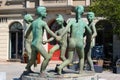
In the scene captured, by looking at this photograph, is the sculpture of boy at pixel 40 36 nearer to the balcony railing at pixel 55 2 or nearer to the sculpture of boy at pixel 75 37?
the sculpture of boy at pixel 75 37

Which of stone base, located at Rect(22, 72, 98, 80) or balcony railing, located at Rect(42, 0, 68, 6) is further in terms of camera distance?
balcony railing, located at Rect(42, 0, 68, 6)

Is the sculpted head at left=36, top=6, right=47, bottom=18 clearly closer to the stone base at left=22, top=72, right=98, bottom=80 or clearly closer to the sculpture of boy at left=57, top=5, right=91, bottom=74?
the sculpture of boy at left=57, top=5, right=91, bottom=74

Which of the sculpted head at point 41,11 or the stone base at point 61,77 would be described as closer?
the stone base at point 61,77

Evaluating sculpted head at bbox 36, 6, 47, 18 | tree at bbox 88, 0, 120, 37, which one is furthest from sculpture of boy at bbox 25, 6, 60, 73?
tree at bbox 88, 0, 120, 37

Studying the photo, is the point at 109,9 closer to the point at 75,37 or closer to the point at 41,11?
the point at 75,37

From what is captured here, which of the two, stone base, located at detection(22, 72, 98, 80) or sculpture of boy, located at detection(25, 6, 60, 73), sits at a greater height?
sculpture of boy, located at detection(25, 6, 60, 73)

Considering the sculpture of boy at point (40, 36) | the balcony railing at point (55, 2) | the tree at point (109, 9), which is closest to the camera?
the sculpture of boy at point (40, 36)

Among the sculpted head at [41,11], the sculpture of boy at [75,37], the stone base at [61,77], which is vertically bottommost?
the stone base at [61,77]

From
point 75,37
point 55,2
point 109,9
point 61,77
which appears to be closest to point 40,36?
point 75,37

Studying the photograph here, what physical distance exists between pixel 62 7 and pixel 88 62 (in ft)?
43.0

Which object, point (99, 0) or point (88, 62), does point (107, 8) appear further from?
point (88, 62)

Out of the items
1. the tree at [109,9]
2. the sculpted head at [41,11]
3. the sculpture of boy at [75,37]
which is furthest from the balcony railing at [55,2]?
the sculpted head at [41,11]

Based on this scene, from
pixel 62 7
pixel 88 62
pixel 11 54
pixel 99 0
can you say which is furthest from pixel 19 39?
pixel 88 62

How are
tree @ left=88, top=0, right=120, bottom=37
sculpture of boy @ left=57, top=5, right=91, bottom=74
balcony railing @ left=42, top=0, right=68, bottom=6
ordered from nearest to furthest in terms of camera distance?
sculpture of boy @ left=57, top=5, right=91, bottom=74
tree @ left=88, top=0, right=120, bottom=37
balcony railing @ left=42, top=0, right=68, bottom=6
